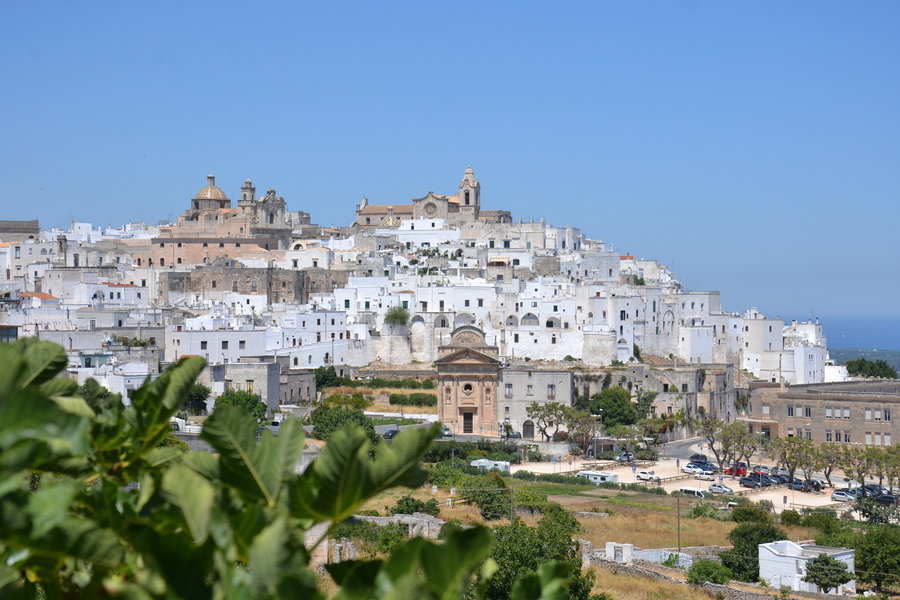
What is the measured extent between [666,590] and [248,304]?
4008cm

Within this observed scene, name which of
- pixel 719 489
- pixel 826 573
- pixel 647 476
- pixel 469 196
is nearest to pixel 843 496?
pixel 719 489

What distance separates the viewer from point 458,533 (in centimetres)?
390

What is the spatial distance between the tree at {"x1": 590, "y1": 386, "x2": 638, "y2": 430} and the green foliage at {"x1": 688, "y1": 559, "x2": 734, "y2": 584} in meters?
24.5

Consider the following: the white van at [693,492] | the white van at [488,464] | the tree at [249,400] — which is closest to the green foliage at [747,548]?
the white van at [693,492]

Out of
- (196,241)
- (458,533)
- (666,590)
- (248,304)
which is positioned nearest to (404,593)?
(458,533)

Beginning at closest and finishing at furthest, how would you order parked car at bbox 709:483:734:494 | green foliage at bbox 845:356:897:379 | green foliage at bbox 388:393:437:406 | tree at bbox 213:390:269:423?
parked car at bbox 709:483:734:494, tree at bbox 213:390:269:423, green foliage at bbox 388:393:437:406, green foliage at bbox 845:356:897:379

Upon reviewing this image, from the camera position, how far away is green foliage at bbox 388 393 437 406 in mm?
50312

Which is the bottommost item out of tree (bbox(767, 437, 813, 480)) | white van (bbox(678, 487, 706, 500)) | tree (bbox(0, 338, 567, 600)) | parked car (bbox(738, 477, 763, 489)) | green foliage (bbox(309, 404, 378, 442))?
white van (bbox(678, 487, 706, 500))

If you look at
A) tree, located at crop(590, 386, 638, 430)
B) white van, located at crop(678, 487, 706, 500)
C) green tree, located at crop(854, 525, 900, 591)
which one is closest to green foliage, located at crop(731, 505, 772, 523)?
white van, located at crop(678, 487, 706, 500)

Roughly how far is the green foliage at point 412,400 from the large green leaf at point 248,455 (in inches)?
1815

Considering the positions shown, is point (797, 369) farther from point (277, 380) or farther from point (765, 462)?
point (277, 380)

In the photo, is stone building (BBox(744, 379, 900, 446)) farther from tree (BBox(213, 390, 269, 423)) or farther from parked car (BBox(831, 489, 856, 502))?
tree (BBox(213, 390, 269, 423))

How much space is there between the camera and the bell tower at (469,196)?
77.8 m

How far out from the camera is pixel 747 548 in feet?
89.0
